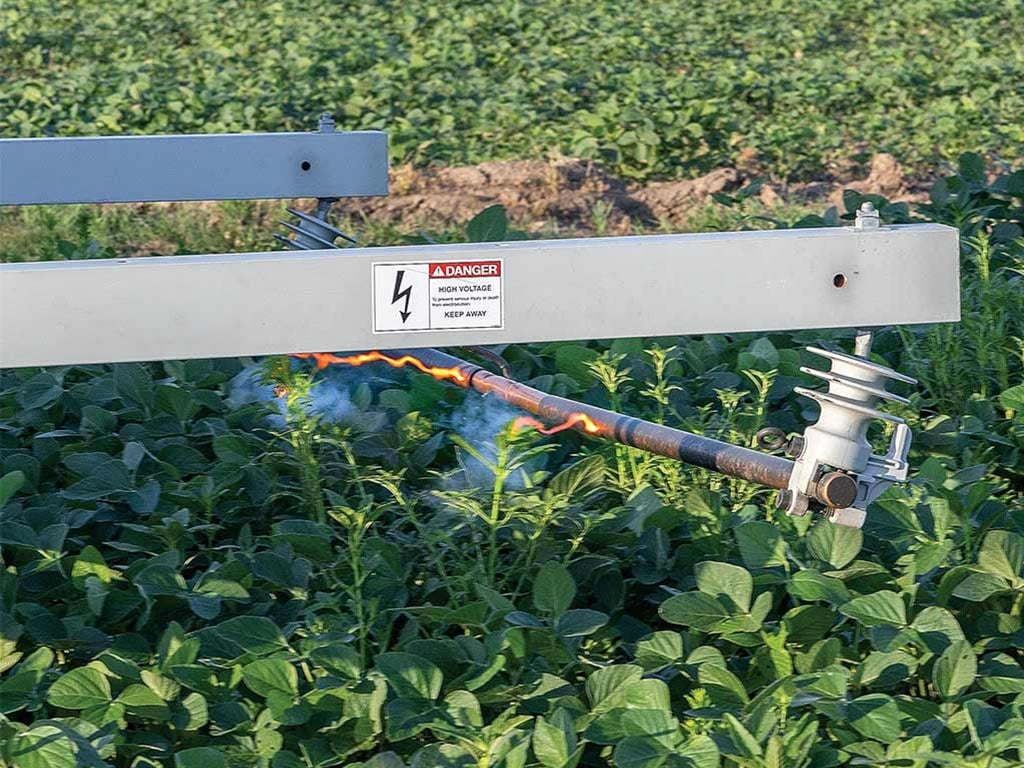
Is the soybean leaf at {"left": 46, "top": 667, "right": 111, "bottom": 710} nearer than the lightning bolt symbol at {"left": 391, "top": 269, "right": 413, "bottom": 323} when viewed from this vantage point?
No

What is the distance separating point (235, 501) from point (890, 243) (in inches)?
46.4

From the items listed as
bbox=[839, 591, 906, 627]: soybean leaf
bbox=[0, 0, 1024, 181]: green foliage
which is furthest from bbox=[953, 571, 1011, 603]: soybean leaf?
bbox=[0, 0, 1024, 181]: green foliage

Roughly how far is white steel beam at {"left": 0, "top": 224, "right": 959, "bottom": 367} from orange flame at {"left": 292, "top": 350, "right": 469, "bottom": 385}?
1071mm

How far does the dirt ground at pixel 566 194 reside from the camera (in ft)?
19.7

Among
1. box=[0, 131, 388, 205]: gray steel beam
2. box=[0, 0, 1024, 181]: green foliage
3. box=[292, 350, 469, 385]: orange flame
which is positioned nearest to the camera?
box=[0, 131, 388, 205]: gray steel beam

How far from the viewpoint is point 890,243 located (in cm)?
175

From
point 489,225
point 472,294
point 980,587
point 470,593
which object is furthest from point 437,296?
point 489,225

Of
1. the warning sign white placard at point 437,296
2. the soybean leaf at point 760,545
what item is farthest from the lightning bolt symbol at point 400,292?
the soybean leaf at point 760,545

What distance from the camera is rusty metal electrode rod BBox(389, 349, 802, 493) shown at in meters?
2.06

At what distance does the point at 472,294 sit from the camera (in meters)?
1.69

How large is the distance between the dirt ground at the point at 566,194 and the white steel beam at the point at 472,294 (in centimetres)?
400

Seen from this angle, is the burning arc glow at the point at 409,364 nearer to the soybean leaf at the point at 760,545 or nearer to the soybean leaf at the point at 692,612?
the soybean leaf at the point at 760,545

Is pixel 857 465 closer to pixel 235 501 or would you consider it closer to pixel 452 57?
pixel 235 501

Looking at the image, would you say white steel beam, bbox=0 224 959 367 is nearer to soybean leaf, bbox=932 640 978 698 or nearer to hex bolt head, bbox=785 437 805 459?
hex bolt head, bbox=785 437 805 459
